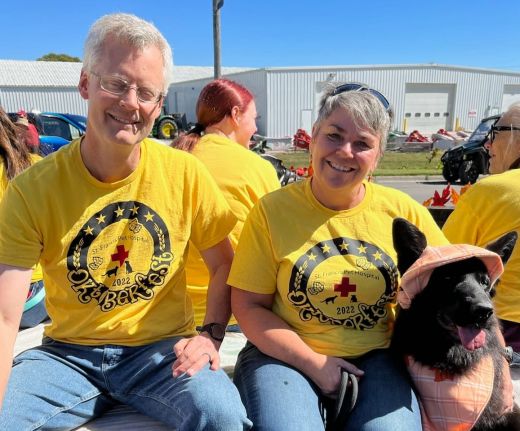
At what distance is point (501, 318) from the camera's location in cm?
229

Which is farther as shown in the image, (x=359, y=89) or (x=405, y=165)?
(x=405, y=165)

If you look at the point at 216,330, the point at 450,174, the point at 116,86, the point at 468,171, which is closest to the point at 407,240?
the point at 216,330

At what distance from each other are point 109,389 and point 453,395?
4.50ft

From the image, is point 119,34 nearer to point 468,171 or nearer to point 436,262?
point 436,262

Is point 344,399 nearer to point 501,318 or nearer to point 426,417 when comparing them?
point 426,417

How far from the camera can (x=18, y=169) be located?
2.89m

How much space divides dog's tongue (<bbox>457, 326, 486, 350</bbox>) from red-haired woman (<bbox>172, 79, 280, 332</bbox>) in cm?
99

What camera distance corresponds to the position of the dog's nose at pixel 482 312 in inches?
62.6

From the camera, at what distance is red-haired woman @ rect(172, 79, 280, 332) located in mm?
2580

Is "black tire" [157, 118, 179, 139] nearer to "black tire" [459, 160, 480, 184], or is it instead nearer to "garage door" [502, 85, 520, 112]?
"black tire" [459, 160, 480, 184]

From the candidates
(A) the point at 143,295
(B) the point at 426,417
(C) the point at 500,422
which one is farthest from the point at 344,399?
(A) the point at 143,295

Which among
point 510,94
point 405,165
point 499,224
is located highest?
point 510,94

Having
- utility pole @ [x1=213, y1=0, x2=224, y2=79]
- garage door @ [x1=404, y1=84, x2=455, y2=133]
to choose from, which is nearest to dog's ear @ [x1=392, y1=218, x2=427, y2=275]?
utility pole @ [x1=213, y1=0, x2=224, y2=79]

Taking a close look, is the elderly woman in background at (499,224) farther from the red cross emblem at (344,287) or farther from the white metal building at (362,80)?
the white metal building at (362,80)
